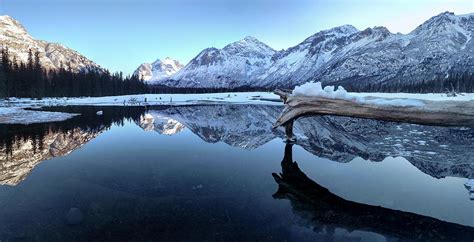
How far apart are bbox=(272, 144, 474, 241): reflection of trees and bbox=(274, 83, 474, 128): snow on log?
8.78 feet

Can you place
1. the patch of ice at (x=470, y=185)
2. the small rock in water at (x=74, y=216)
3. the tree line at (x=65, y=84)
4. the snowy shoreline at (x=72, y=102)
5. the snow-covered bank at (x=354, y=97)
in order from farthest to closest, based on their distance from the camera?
the tree line at (x=65, y=84) → the snowy shoreline at (x=72, y=102) → the snow-covered bank at (x=354, y=97) → the patch of ice at (x=470, y=185) → the small rock in water at (x=74, y=216)

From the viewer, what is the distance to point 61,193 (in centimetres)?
766

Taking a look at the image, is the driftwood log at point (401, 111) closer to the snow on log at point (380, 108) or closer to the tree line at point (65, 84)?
the snow on log at point (380, 108)

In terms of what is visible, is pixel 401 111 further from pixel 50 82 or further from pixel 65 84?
pixel 50 82

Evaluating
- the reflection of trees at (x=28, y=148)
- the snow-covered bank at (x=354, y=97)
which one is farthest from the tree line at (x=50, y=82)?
the snow-covered bank at (x=354, y=97)

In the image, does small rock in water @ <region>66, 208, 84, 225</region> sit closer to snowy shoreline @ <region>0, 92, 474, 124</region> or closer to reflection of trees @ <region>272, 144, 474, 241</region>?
reflection of trees @ <region>272, 144, 474, 241</region>

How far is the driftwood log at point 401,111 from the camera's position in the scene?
7.62 meters

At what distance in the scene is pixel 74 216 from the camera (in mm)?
6254

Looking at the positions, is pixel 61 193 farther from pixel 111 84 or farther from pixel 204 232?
pixel 111 84

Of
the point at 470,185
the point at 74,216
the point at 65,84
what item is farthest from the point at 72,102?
the point at 470,185

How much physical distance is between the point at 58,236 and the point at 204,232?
7.94 ft

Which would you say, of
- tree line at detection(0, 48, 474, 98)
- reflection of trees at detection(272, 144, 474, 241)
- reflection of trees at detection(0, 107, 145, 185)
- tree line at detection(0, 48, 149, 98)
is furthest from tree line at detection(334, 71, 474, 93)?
tree line at detection(0, 48, 149, 98)

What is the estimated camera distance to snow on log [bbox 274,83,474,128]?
25.2ft

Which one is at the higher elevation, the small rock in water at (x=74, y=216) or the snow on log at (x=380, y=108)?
the snow on log at (x=380, y=108)
